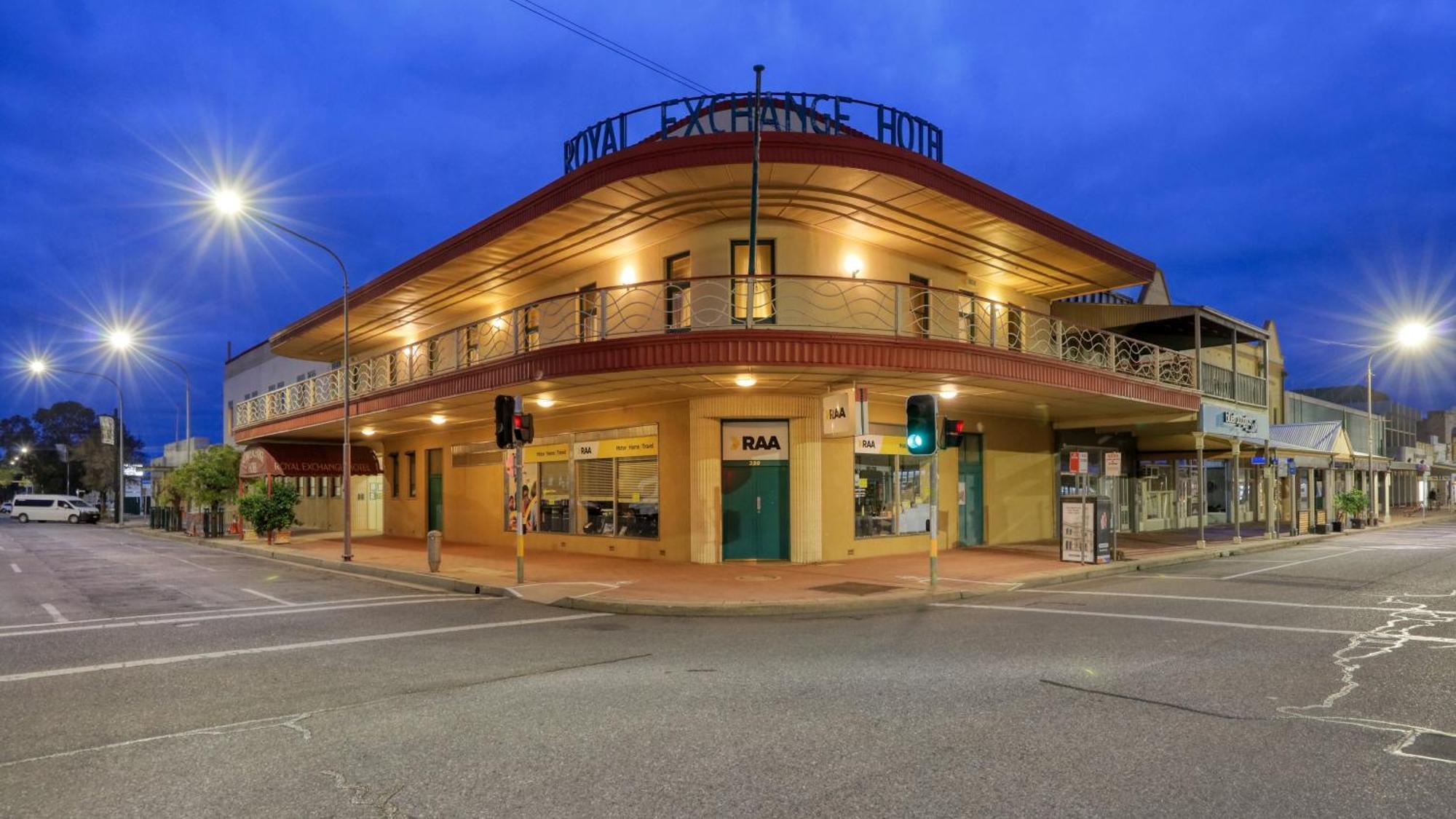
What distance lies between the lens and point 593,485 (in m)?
20.5

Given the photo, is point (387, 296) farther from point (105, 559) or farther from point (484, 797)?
point (484, 797)

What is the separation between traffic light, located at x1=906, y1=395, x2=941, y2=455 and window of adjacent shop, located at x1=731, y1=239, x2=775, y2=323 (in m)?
3.89

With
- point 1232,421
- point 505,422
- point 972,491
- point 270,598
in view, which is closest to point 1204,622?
point 505,422

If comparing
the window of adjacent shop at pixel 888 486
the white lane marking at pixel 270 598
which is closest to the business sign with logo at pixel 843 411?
the window of adjacent shop at pixel 888 486

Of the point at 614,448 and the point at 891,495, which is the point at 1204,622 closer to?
the point at 891,495

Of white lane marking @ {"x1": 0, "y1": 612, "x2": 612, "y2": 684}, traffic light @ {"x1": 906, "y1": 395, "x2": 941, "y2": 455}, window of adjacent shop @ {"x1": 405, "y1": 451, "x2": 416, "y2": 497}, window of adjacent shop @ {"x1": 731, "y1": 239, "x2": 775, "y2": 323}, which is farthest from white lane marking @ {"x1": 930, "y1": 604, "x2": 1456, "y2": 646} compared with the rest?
window of adjacent shop @ {"x1": 405, "y1": 451, "x2": 416, "y2": 497}

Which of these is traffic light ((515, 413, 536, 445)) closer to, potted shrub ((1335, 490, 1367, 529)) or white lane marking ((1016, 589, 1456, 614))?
white lane marking ((1016, 589, 1456, 614))

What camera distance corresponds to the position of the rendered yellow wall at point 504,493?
1822 cm

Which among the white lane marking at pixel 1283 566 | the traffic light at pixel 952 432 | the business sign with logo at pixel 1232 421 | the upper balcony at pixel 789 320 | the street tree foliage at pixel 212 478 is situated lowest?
the white lane marking at pixel 1283 566

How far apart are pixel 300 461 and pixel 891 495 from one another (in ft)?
72.6

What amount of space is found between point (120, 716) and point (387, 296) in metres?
18.7

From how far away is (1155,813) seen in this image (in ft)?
14.4

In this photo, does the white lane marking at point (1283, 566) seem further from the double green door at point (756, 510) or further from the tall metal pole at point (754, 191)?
the tall metal pole at point (754, 191)

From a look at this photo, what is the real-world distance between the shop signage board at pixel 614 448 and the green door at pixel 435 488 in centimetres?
827
